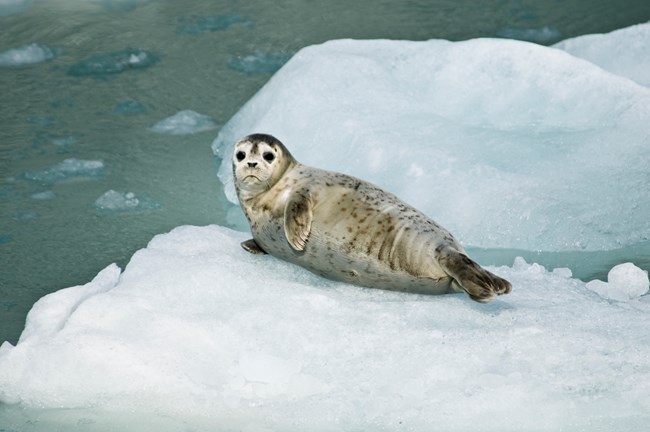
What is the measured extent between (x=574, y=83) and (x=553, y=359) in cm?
259

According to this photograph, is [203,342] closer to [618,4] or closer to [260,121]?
[260,121]

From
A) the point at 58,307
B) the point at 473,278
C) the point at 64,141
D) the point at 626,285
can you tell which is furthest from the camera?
the point at 64,141

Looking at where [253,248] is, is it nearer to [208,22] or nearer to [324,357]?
[324,357]

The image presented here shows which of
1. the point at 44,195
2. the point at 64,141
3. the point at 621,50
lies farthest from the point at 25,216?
the point at 621,50

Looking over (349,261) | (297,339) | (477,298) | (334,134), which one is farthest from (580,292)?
(334,134)

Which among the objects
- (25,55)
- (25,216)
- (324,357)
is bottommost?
(25,216)

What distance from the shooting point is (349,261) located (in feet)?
12.0

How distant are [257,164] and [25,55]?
3677 millimetres

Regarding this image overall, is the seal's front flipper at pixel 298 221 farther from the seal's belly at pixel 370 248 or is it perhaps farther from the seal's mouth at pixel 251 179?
the seal's mouth at pixel 251 179

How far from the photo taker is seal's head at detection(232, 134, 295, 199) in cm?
391

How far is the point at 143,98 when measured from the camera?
6414 millimetres

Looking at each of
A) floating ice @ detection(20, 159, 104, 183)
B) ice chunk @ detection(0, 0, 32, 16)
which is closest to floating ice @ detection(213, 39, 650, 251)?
floating ice @ detection(20, 159, 104, 183)

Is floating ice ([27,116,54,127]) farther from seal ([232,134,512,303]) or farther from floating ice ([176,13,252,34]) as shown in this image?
seal ([232,134,512,303])

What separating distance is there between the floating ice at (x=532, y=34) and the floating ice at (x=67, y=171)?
2930mm
